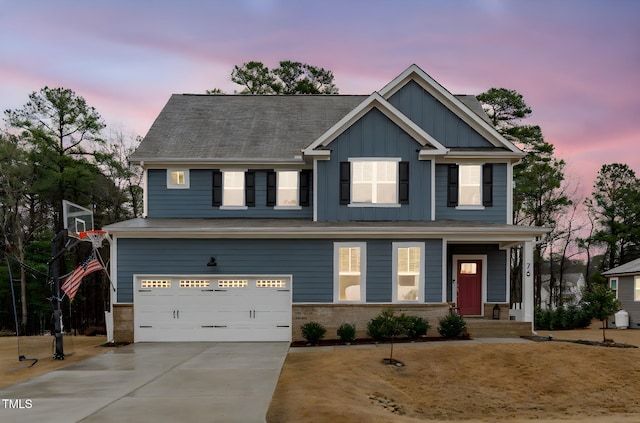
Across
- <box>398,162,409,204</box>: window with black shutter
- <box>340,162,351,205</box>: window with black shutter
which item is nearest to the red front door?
<box>398,162,409,204</box>: window with black shutter

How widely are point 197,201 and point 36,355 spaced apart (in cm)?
831

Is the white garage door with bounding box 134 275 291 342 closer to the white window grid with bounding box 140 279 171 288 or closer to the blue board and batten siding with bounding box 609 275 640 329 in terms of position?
the white window grid with bounding box 140 279 171 288

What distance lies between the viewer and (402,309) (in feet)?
65.9

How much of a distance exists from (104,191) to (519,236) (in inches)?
1230

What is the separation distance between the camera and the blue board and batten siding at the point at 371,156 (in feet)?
70.1

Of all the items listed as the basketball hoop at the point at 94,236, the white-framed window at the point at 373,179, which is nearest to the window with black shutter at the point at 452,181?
the white-framed window at the point at 373,179

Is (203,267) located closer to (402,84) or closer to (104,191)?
(402,84)

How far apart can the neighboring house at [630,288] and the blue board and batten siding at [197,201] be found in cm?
2122

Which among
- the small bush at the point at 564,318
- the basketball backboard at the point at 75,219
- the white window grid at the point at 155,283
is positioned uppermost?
the basketball backboard at the point at 75,219

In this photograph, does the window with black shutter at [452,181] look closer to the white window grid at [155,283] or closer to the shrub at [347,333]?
the shrub at [347,333]

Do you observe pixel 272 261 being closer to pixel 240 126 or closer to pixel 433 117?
pixel 240 126

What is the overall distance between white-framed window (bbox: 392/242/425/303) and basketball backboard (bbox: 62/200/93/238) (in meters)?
10.9

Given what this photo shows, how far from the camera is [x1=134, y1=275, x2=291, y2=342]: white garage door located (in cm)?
2045

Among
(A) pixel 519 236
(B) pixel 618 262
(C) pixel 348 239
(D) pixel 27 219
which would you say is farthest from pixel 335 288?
(B) pixel 618 262
